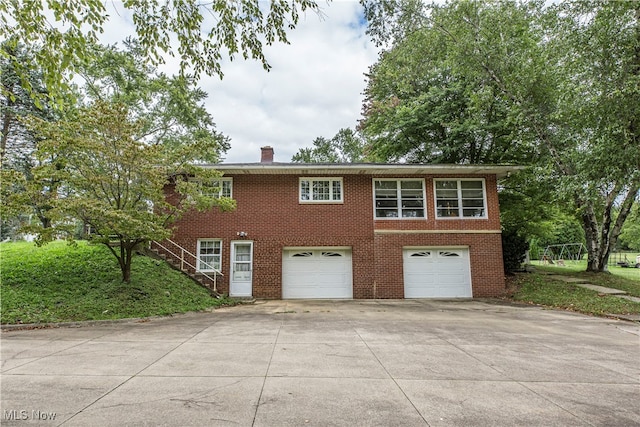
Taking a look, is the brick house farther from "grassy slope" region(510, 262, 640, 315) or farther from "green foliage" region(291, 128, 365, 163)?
"green foliage" region(291, 128, 365, 163)

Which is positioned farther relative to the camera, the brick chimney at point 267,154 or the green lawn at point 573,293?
the brick chimney at point 267,154

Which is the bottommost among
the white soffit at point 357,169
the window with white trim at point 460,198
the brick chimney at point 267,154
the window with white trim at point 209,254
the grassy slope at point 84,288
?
the grassy slope at point 84,288

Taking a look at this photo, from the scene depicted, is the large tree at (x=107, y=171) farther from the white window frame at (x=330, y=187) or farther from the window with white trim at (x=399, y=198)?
the window with white trim at (x=399, y=198)

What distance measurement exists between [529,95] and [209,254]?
44.4 ft

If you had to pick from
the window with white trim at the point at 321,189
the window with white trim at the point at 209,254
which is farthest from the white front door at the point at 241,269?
the window with white trim at the point at 321,189

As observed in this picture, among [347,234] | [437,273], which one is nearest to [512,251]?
[437,273]

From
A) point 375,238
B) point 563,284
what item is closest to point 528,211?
point 563,284

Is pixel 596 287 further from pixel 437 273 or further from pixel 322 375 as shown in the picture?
pixel 322 375

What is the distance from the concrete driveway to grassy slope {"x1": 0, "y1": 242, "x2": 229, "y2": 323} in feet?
3.77

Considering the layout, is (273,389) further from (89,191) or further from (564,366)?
(89,191)

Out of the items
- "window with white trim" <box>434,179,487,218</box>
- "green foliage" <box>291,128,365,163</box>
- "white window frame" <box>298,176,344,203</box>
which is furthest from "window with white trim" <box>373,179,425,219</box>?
"green foliage" <box>291,128,365,163</box>

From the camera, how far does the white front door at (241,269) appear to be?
41.5 ft

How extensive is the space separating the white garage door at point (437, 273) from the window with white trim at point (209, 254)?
23.2 feet

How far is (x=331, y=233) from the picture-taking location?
12922 mm
